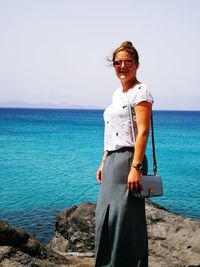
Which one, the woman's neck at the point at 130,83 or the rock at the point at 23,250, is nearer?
the woman's neck at the point at 130,83

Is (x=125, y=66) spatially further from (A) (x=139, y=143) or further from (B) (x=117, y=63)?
(A) (x=139, y=143)

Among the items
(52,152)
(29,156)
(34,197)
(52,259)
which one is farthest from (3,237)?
(52,152)

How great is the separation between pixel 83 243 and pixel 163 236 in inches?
79.3

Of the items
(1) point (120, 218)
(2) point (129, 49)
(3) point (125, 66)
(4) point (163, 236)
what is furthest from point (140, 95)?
(4) point (163, 236)

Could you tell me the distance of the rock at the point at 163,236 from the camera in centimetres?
655

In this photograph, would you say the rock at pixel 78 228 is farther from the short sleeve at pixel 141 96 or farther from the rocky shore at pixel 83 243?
the short sleeve at pixel 141 96

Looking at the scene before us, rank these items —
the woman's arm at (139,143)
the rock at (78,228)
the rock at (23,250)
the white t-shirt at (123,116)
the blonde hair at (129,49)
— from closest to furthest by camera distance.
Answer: the woman's arm at (139,143), the white t-shirt at (123,116), the blonde hair at (129,49), the rock at (23,250), the rock at (78,228)

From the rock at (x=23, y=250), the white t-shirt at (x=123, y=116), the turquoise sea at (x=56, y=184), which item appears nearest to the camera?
the white t-shirt at (x=123, y=116)

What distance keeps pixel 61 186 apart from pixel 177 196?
25.2ft

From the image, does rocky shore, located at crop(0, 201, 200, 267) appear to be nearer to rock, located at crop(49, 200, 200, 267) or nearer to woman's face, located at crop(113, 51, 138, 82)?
rock, located at crop(49, 200, 200, 267)

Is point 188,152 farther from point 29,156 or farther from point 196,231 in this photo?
point 196,231

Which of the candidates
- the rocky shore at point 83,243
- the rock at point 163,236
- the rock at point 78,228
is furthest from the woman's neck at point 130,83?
the rock at point 78,228

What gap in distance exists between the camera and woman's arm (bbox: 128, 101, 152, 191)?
370 cm

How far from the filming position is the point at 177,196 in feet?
70.9
